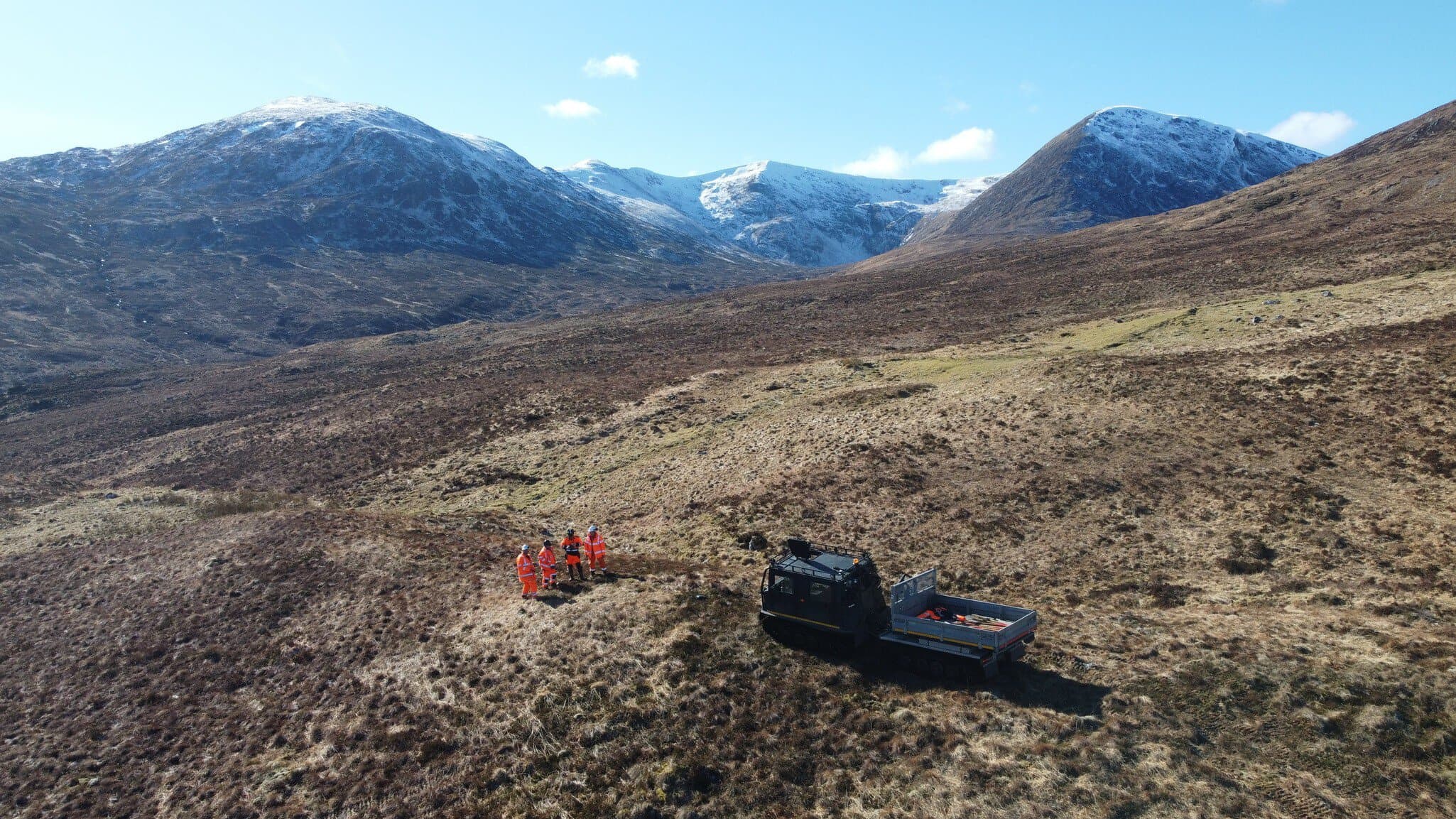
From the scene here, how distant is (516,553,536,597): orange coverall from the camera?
2142cm

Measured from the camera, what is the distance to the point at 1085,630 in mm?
18000

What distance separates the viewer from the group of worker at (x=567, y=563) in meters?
21.5

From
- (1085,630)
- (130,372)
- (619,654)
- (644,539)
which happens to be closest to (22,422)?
(130,372)

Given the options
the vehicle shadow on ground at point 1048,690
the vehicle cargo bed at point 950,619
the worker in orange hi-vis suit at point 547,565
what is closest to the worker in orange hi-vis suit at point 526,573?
the worker in orange hi-vis suit at point 547,565

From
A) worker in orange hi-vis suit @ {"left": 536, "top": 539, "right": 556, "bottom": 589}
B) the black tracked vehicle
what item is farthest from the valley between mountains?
worker in orange hi-vis suit @ {"left": 536, "top": 539, "right": 556, "bottom": 589}

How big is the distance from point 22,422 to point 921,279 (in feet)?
339

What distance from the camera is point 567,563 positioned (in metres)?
22.5

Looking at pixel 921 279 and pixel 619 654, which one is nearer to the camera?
pixel 619 654

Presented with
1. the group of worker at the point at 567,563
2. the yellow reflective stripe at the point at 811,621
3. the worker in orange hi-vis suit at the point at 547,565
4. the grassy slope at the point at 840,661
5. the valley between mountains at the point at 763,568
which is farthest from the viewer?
the worker in orange hi-vis suit at the point at 547,565

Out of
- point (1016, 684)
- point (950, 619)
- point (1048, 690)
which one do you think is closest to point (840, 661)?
point (950, 619)

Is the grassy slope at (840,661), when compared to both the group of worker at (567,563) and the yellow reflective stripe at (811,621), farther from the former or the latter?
the yellow reflective stripe at (811,621)

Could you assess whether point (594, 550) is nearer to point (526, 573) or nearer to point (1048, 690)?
point (526, 573)

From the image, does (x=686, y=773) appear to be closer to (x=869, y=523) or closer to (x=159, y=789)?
(x=159, y=789)

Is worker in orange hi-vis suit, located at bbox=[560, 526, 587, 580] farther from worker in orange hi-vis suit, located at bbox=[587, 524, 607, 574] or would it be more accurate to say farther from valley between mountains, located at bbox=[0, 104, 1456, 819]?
valley between mountains, located at bbox=[0, 104, 1456, 819]
